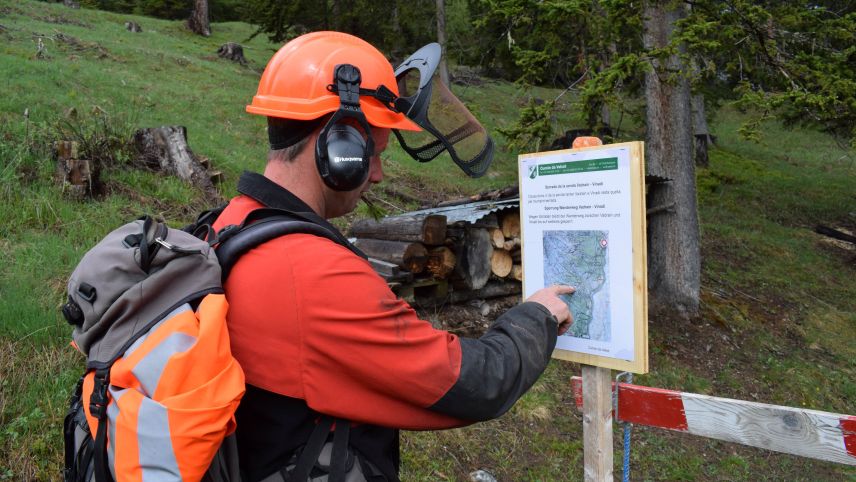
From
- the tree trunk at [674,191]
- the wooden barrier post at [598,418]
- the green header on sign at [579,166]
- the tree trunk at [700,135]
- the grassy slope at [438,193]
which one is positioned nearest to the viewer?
the green header on sign at [579,166]

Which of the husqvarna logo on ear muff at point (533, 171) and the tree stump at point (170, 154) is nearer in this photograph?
the husqvarna logo on ear muff at point (533, 171)

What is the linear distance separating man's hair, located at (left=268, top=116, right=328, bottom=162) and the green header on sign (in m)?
1.41

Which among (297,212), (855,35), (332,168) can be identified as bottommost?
(297,212)

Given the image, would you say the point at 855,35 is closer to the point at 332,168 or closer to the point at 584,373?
the point at 584,373

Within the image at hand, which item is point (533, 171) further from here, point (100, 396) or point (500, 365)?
point (100, 396)

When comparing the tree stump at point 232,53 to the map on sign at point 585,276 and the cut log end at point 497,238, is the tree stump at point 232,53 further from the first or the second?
the map on sign at point 585,276

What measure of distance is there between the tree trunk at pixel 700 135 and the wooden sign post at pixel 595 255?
57.4 ft

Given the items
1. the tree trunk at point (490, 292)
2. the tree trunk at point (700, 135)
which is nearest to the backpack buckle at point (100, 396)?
the tree trunk at point (490, 292)

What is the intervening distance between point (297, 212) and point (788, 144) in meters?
31.5

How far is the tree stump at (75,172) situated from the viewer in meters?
6.16

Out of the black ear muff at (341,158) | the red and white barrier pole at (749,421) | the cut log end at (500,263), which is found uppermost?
the black ear muff at (341,158)

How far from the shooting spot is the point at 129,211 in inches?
246

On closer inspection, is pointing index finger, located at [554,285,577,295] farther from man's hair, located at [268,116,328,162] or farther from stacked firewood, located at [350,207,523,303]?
stacked firewood, located at [350,207,523,303]

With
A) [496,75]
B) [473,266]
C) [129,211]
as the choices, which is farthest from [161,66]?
[496,75]
